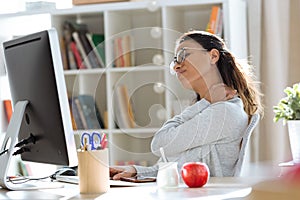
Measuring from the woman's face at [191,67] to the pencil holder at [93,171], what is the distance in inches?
12.3

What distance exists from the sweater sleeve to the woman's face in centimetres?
10

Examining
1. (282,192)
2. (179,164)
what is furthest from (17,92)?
(282,192)

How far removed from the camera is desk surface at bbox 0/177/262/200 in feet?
5.16

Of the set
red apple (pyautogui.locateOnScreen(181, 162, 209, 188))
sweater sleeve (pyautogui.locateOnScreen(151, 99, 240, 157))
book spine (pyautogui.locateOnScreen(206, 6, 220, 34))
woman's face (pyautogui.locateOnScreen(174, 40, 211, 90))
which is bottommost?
red apple (pyautogui.locateOnScreen(181, 162, 209, 188))

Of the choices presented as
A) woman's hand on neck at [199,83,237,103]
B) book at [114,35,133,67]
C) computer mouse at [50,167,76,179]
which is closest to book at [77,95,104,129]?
book at [114,35,133,67]

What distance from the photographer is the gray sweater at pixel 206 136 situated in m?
1.79

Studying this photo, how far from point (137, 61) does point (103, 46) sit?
Result: 12cm

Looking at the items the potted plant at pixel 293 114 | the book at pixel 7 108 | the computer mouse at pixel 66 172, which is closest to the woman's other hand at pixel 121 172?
the computer mouse at pixel 66 172

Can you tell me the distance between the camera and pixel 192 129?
6.13 feet

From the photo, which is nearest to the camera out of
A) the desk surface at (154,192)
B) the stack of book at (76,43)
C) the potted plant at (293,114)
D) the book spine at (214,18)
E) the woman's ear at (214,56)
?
the desk surface at (154,192)

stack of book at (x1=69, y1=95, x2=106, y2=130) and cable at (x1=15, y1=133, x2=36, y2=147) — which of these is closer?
stack of book at (x1=69, y1=95, x2=106, y2=130)

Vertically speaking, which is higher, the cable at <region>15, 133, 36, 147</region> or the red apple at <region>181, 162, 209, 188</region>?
the cable at <region>15, 133, 36, 147</region>

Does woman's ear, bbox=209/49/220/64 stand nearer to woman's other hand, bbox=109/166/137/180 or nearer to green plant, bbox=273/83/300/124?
woman's other hand, bbox=109/166/137/180

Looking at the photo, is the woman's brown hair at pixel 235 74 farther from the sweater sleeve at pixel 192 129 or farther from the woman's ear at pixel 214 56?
the sweater sleeve at pixel 192 129
